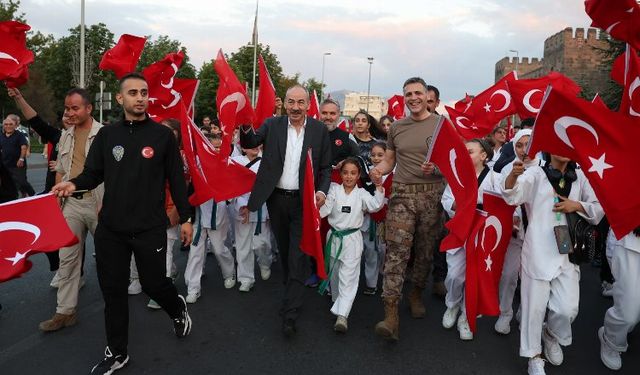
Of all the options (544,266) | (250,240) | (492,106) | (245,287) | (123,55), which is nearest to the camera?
(544,266)

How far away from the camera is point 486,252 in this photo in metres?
4.43

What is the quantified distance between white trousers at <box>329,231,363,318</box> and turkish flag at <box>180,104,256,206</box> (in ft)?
4.24

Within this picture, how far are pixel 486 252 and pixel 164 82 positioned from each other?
16.0 feet

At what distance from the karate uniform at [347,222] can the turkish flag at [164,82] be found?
3.20 metres

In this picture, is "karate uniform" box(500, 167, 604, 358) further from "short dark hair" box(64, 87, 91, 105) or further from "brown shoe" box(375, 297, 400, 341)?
"short dark hair" box(64, 87, 91, 105)

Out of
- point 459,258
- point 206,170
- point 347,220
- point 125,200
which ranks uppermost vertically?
point 206,170

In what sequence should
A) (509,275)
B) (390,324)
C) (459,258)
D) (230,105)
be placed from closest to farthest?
1. (390,324)
2. (509,275)
3. (459,258)
4. (230,105)

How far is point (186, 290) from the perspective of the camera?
5.85 metres

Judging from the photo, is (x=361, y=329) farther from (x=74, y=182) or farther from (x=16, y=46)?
(x=16, y=46)

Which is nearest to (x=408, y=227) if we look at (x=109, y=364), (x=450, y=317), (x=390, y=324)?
(x=390, y=324)

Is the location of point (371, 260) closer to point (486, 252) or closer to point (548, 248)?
point (486, 252)

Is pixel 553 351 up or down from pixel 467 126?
down

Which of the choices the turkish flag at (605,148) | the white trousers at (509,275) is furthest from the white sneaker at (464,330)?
the turkish flag at (605,148)

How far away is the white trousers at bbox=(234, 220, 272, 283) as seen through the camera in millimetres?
6004
